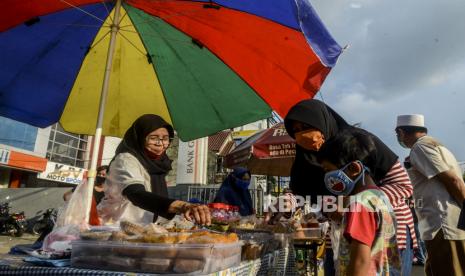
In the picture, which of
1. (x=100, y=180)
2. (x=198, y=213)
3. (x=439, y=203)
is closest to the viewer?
(x=198, y=213)

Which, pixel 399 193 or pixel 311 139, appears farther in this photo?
pixel 311 139

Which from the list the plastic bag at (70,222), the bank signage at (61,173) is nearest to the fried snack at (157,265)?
the plastic bag at (70,222)

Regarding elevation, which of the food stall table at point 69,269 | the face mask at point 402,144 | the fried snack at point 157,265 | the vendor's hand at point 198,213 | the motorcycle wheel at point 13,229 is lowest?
the motorcycle wheel at point 13,229

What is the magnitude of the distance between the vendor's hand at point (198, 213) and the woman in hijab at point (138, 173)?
0.29m

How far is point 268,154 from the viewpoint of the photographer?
5.60 metres

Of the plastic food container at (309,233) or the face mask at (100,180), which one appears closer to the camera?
the plastic food container at (309,233)

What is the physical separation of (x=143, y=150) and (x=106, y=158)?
23120 millimetres

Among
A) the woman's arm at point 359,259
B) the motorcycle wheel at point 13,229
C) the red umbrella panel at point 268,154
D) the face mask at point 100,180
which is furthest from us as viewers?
the motorcycle wheel at point 13,229

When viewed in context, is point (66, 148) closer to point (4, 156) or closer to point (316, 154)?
point (4, 156)

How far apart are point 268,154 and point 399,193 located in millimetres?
3668

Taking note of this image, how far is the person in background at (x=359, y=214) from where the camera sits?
57.8 inches

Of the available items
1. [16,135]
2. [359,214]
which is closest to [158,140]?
[359,214]

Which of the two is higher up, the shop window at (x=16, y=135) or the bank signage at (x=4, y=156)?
the shop window at (x=16, y=135)

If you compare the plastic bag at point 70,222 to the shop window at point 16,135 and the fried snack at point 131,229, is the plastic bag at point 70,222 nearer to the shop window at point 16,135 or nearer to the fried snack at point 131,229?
the fried snack at point 131,229
